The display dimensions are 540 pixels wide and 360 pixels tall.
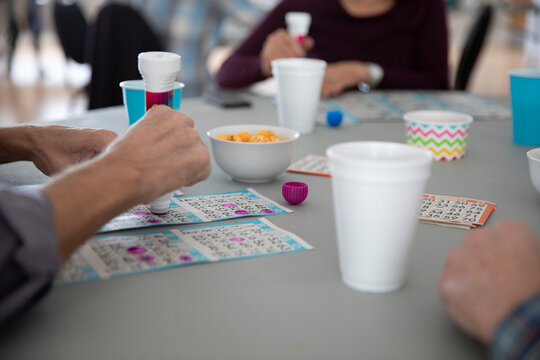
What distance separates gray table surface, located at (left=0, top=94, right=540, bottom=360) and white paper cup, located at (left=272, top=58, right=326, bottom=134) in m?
0.57

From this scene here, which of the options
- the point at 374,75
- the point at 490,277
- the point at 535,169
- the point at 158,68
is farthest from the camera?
the point at 374,75

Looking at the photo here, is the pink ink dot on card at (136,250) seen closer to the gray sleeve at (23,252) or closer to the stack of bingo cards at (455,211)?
the gray sleeve at (23,252)

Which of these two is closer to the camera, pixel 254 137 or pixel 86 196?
pixel 86 196

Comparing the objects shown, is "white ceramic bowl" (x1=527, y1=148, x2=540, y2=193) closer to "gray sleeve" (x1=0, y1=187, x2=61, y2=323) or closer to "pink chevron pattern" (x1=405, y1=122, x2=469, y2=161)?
"pink chevron pattern" (x1=405, y1=122, x2=469, y2=161)

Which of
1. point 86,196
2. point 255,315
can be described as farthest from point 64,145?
point 255,315

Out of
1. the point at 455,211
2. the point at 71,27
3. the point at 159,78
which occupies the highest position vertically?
the point at 71,27

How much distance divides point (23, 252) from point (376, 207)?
317mm

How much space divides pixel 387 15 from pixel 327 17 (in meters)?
0.21

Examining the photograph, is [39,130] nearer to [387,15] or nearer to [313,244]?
[313,244]

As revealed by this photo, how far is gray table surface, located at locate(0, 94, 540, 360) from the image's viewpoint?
51 centimetres

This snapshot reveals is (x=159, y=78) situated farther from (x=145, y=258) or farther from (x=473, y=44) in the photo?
(x=473, y=44)

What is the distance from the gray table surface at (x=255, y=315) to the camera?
1.66ft

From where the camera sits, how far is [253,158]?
3.00 ft

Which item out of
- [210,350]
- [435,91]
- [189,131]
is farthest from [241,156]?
[435,91]
